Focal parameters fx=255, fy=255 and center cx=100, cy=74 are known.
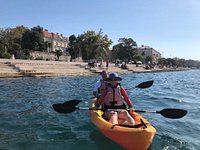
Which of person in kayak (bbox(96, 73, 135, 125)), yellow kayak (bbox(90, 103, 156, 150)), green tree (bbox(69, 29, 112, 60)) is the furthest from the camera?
green tree (bbox(69, 29, 112, 60))

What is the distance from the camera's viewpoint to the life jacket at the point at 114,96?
28.0 ft

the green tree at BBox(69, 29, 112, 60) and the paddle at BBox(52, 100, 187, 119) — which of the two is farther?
the green tree at BBox(69, 29, 112, 60)

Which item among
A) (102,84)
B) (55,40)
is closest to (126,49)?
(55,40)

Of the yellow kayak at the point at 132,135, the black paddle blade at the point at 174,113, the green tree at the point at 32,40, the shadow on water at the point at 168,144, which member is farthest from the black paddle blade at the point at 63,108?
the green tree at the point at 32,40

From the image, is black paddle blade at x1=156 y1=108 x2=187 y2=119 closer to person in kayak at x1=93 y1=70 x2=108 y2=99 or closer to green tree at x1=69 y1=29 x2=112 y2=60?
person in kayak at x1=93 y1=70 x2=108 y2=99

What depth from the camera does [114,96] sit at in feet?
28.1

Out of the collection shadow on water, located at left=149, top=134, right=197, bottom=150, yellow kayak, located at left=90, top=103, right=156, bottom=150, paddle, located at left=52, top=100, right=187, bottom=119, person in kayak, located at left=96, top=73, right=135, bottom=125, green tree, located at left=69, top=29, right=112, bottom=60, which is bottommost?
shadow on water, located at left=149, top=134, right=197, bottom=150

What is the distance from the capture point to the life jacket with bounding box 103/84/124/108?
28.0ft

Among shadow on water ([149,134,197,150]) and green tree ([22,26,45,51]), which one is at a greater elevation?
green tree ([22,26,45,51])

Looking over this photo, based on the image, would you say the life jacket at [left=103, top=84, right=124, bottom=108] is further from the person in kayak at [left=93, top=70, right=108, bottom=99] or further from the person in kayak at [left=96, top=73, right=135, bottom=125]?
the person in kayak at [left=93, top=70, right=108, bottom=99]

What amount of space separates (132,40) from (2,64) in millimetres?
87003

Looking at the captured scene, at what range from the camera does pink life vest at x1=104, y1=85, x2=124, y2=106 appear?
8.52 meters

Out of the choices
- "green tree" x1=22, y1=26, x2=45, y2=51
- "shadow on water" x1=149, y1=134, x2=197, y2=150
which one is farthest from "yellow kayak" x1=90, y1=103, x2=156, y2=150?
"green tree" x1=22, y1=26, x2=45, y2=51

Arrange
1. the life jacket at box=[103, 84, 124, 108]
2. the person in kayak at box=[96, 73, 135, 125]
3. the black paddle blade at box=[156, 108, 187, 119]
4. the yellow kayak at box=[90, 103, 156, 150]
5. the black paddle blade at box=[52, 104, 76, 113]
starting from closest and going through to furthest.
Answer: the yellow kayak at box=[90, 103, 156, 150], the black paddle blade at box=[156, 108, 187, 119], the person in kayak at box=[96, 73, 135, 125], the life jacket at box=[103, 84, 124, 108], the black paddle blade at box=[52, 104, 76, 113]
